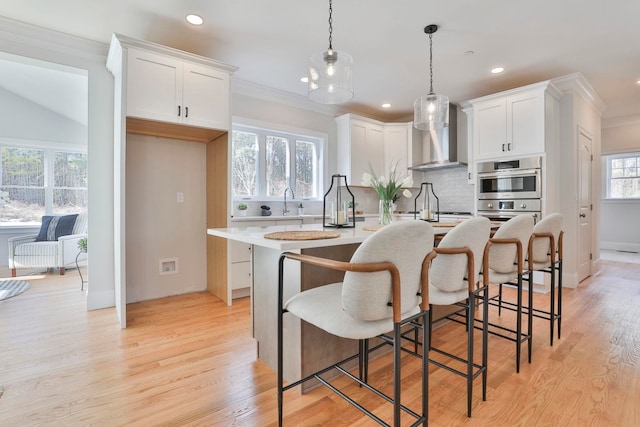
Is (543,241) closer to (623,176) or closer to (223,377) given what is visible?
(223,377)

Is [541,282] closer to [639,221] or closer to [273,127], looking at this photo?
[273,127]

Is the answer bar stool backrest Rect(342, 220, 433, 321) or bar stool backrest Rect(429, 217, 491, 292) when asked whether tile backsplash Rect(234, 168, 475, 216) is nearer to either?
bar stool backrest Rect(429, 217, 491, 292)

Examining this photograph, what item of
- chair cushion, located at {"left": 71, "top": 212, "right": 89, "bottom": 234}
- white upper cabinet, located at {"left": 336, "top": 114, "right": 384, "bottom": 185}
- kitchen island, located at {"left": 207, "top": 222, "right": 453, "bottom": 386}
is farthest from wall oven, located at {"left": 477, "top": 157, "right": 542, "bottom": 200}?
chair cushion, located at {"left": 71, "top": 212, "right": 89, "bottom": 234}

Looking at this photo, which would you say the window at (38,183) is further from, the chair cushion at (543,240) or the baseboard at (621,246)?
the baseboard at (621,246)

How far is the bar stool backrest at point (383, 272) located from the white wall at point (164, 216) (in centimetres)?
284

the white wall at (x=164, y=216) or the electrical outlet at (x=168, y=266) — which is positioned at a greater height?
the white wall at (x=164, y=216)

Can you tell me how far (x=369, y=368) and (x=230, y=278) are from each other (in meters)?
1.74

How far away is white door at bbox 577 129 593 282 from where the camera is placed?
3.89m

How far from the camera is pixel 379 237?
41.8 inches

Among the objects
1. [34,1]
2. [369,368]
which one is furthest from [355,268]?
[34,1]

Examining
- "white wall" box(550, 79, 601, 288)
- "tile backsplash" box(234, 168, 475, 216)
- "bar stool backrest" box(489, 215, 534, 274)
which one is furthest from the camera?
"tile backsplash" box(234, 168, 475, 216)

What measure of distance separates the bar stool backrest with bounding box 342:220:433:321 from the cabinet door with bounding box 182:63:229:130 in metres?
2.44

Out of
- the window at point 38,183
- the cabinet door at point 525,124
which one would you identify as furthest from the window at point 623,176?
the window at point 38,183

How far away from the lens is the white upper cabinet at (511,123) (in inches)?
139
